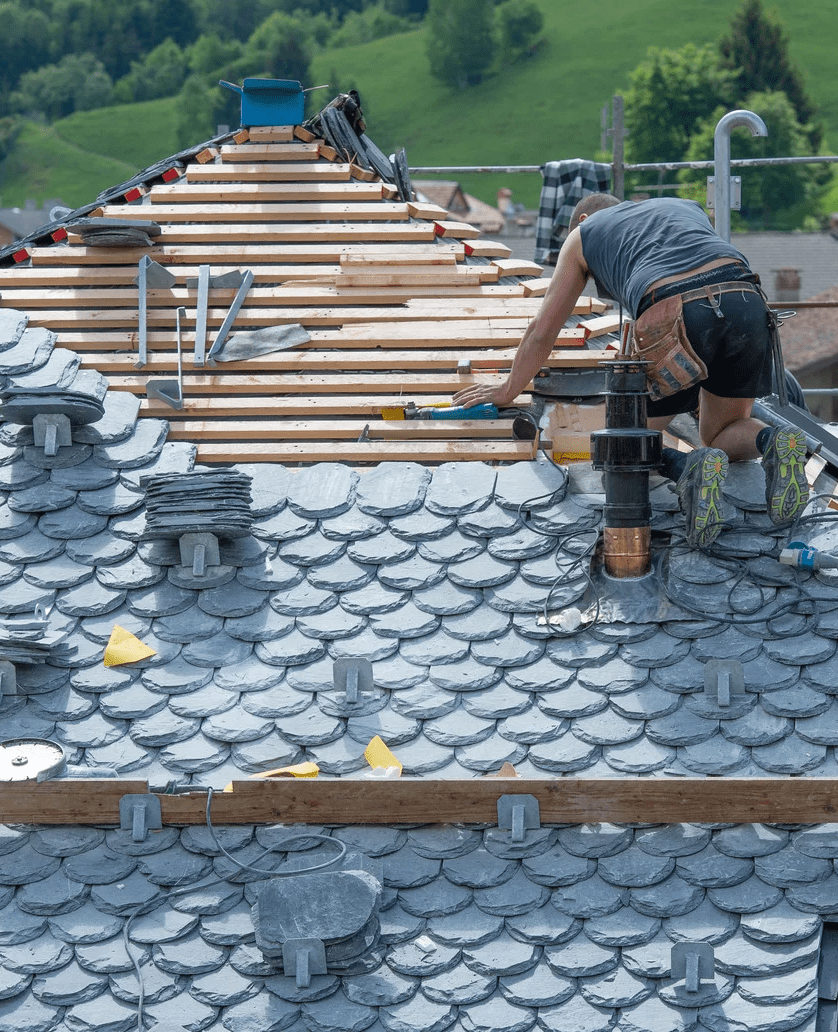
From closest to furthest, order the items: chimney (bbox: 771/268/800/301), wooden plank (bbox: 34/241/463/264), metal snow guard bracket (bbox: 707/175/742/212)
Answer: wooden plank (bbox: 34/241/463/264) → metal snow guard bracket (bbox: 707/175/742/212) → chimney (bbox: 771/268/800/301)

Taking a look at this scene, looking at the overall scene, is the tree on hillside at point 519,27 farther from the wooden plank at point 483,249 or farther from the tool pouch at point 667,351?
the tool pouch at point 667,351

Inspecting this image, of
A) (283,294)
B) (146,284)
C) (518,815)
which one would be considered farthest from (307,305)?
(518,815)

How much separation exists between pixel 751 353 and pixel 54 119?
103794 mm

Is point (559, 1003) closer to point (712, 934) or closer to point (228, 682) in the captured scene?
point (712, 934)

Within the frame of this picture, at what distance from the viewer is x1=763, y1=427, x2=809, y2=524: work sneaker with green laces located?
5.43m

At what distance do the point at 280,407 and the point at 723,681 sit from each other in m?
2.50

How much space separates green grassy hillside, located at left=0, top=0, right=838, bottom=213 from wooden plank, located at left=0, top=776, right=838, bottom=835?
76387 millimetres

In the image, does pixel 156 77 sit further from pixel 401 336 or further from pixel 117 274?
pixel 401 336

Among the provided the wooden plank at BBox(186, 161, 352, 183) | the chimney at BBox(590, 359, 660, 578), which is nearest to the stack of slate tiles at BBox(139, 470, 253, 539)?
the chimney at BBox(590, 359, 660, 578)

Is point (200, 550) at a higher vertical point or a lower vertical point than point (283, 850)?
higher

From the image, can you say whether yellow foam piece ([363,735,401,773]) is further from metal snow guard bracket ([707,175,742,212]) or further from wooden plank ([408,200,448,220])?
metal snow guard bracket ([707,175,742,212])

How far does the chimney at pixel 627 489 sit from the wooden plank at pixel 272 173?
2517 mm

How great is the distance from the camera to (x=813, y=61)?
87062mm

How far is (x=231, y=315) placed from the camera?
22.0 feet
